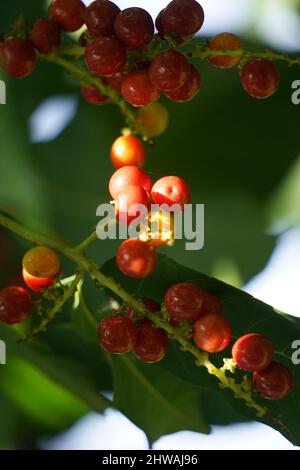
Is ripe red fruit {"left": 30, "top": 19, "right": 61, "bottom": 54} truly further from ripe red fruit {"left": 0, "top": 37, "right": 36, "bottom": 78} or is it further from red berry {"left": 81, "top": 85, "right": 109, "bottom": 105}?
red berry {"left": 81, "top": 85, "right": 109, "bottom": 105}

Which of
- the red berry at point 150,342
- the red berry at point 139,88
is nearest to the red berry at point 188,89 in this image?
the red berry at point 139,88

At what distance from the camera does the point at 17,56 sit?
734mm

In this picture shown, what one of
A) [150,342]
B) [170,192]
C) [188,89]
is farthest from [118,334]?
[188,89]

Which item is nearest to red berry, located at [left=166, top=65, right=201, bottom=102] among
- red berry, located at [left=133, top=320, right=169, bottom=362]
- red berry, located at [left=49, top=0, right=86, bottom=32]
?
red berry, located at [left=49, top=0, right=86, bottom=32]

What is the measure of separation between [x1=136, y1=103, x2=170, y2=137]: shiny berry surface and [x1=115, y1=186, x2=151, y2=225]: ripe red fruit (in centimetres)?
18

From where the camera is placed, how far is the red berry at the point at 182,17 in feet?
2.28

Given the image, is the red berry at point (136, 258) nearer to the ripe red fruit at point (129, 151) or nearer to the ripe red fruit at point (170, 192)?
the ripe red fruit at point (170, 192)

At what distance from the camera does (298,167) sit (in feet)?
2.97

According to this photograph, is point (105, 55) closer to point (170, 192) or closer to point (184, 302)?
point (170, 192)

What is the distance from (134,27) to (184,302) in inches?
10.2

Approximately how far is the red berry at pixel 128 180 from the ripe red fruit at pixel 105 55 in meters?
0.10

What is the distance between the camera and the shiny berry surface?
88cm
